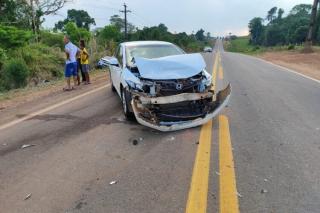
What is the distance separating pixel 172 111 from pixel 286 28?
370 ft

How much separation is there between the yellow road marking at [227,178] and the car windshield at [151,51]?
284 cm

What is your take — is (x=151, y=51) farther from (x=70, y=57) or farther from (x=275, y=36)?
(x=275, y=36)

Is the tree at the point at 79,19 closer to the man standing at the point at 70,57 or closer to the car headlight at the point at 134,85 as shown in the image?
the man standing at the point at 70,57

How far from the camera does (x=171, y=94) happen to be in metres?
6.23

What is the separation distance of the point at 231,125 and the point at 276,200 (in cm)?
294

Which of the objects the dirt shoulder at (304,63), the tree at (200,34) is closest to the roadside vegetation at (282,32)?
the dirt shoulder at (304,63)

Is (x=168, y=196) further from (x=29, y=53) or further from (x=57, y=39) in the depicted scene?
(x=57, y=39)

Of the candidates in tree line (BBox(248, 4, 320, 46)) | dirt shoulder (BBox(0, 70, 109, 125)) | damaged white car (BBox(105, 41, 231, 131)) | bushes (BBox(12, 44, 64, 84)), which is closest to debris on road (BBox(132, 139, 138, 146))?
damaged white car (BBox(105, 41, 231, 131))

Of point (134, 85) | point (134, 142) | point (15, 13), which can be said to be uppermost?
point (15, 13)

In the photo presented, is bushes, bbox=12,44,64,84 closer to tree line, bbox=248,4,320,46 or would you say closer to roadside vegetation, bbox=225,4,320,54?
roadside vegetation, bbox=225,4,320,54

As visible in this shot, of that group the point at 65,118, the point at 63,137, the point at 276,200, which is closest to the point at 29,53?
the point at 65,118

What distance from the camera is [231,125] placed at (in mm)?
6559

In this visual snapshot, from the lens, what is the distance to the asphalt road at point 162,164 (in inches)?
147

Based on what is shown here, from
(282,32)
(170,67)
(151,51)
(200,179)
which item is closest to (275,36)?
(282,32)
